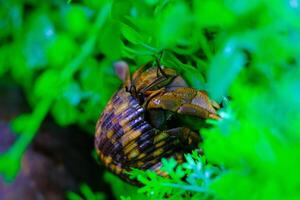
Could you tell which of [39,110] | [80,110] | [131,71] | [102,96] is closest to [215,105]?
[131,71]

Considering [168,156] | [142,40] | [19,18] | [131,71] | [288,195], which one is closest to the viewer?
[288,195]

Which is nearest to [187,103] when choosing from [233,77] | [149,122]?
[149,122]

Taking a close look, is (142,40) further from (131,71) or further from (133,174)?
(131,71)

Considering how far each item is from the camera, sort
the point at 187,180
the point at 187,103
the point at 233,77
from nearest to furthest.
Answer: the point at 233,77, the point at 187,180, the point at 187,103

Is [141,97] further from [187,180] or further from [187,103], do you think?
[187,180]

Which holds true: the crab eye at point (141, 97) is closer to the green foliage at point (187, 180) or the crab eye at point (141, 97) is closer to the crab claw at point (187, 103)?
the crab claw at point (187, 103)

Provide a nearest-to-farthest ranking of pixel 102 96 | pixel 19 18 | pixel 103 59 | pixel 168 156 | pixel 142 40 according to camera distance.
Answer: pixel 142 40 → pixel 168 156 → pixel 102 96 → pixel 103 59 → pixel 19 18

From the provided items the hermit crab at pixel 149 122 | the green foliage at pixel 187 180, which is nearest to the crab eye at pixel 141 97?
the hermit crab at pixel 149 122
